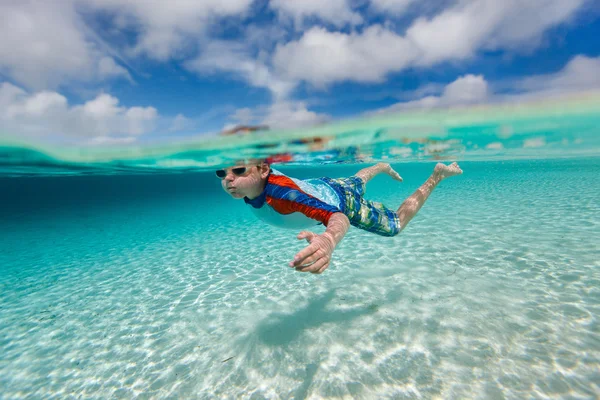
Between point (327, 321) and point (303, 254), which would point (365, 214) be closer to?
point (327, 321)

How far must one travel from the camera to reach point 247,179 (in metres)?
3.43

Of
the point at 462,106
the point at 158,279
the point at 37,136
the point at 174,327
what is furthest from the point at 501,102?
the point at 37,136

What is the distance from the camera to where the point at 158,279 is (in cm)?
708

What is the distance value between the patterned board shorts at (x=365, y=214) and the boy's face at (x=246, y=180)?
4.04 ft

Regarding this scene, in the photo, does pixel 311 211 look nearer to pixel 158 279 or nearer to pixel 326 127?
pixel 326 127

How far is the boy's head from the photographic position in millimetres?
3434

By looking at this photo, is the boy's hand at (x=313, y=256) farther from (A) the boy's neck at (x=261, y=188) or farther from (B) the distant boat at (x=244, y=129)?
(B) the distant boat at (x=244, y=129)

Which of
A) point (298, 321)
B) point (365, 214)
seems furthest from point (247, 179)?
point (298, 321)

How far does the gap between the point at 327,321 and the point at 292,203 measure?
100 inches

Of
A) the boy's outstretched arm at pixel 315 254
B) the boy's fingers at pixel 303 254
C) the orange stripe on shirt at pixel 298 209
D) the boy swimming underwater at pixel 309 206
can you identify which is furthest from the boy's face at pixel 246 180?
the boy's fingers at pixel 303 254

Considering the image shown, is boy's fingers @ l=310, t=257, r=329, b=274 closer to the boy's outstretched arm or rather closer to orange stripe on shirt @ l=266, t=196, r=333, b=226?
the boy's outstretched arm

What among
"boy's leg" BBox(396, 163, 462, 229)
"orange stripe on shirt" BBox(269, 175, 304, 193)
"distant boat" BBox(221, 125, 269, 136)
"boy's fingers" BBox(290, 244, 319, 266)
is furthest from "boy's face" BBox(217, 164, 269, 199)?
"distant boat" BBox(221, 125, 269, 136)

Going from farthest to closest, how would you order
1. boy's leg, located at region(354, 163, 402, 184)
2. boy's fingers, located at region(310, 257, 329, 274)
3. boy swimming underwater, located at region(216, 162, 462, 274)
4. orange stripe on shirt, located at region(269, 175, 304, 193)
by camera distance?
1. boy's leg, located at region(354, 163, 402, 184)
2. orange stripe on shirt, located at region(269, 175, 304, 193)
3. boy swimming underwater, located at region(216, 162, 462, 274)
4. boy's fingers, located at region(310, 257, 329, 274)

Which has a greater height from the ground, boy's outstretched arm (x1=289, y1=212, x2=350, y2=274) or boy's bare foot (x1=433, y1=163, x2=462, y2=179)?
boy's bare foot (x1=433, y1=163, x2=462, y2=179)
